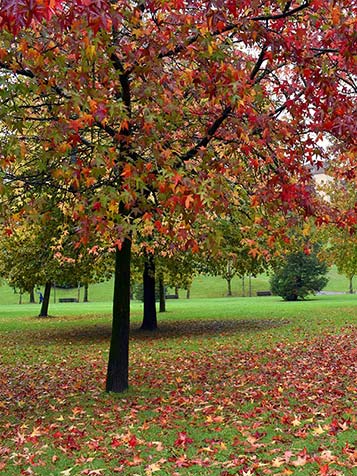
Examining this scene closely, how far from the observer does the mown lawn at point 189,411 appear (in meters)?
5.96

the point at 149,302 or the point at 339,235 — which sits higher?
the point at 339,235

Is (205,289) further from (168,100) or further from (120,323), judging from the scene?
(168,100)

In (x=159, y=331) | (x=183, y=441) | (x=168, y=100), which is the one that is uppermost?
(x=168, y=100)

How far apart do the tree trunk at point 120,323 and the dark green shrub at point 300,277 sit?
4111 centimetres

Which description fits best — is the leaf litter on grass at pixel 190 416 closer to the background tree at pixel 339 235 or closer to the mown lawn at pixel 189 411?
the mown lawn at pixel 189 411

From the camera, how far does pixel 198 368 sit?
→ 12.2m

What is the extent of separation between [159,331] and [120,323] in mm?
12134

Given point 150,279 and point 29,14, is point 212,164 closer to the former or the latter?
point 29,14

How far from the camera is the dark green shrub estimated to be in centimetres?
4984

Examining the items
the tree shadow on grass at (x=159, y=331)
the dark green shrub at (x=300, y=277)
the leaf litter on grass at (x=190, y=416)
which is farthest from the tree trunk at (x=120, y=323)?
the dark green shrub at (x=300, y=277)

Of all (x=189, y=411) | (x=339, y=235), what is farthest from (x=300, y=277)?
(x=189, y=411)

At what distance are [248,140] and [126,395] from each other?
480 cm

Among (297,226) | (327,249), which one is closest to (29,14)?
(297,226)

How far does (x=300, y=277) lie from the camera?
50094 mm
